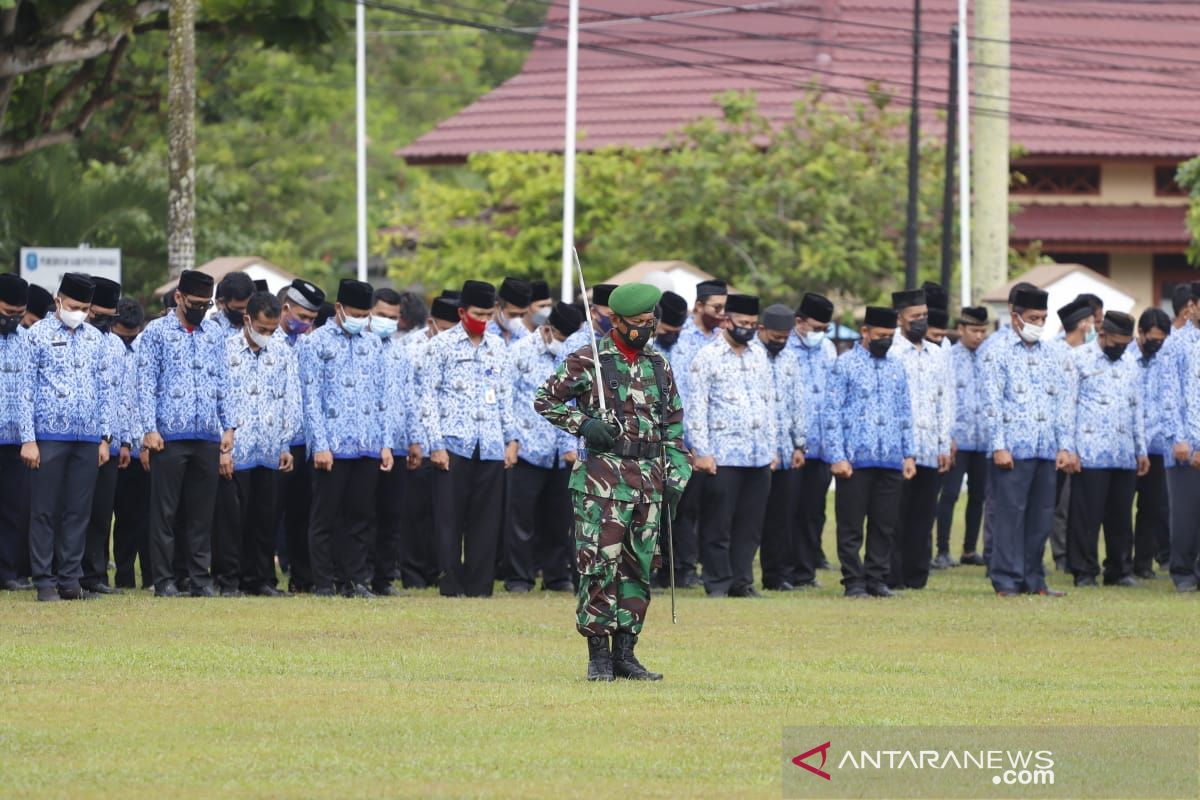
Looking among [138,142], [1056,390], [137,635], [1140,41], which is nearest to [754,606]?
[1056,390]

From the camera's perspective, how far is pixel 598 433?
1193cm

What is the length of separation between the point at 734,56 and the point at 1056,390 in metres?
31.2

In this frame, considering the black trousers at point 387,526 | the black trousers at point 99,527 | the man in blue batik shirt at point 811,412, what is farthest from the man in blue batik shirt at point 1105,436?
the black trousers at point 99,527

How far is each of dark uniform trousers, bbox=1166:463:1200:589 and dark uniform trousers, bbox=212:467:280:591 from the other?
280 inches

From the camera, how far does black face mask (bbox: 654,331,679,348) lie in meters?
18.7

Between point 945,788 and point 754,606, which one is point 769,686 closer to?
point 945,788

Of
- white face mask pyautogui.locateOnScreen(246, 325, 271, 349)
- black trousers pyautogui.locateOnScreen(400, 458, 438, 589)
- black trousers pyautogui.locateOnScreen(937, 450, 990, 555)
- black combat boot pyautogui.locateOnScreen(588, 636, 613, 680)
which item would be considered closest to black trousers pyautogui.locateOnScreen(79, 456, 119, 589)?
white face mask pyautogui.locateOnScreen(246, 325, 271, 349)

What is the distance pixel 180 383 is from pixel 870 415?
5169mm

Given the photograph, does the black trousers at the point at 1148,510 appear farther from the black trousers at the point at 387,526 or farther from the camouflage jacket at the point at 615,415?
the camouflage jacket at the point at 615,415

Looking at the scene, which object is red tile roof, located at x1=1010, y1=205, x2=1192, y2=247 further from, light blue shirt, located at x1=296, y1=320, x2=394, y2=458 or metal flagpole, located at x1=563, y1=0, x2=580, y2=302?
light blue shirt, located at x1=296, y1=320, x2=394, y2=458

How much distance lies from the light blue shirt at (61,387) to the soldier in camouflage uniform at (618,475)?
16.6 feet

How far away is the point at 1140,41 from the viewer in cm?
5131

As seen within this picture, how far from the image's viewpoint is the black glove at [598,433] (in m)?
11.9

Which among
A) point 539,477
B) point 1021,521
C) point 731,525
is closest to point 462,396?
point 539,477
